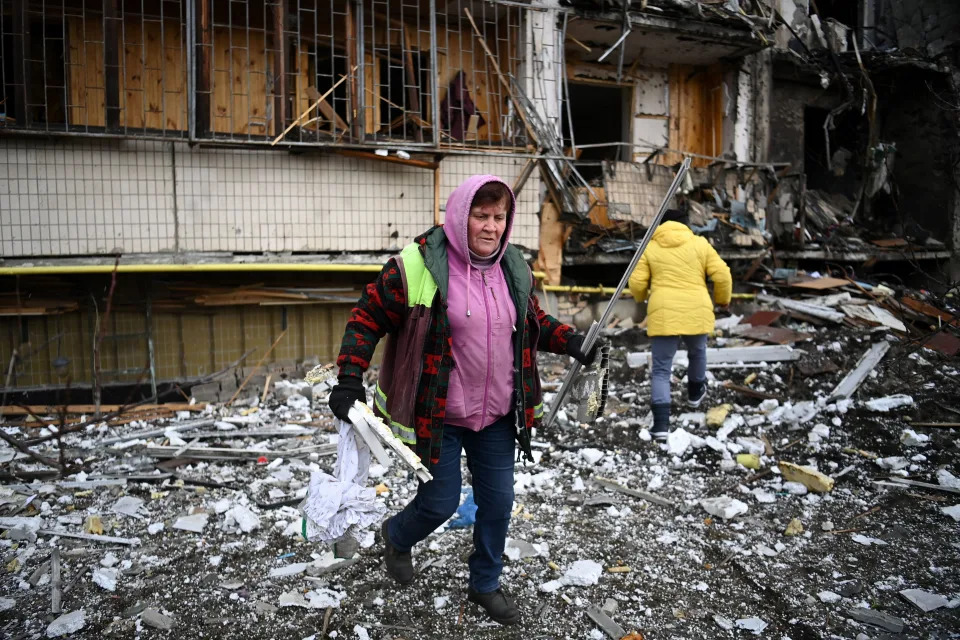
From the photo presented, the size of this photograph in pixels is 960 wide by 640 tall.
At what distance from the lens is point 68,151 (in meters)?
6.41

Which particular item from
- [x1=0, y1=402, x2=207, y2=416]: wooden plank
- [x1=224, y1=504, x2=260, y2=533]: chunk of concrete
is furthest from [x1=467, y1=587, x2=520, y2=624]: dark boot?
[x1=0, y1=402, x2=207, y2=416]: wooden plank

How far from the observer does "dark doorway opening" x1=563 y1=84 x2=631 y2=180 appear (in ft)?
36.9

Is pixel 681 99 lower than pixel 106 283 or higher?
higher

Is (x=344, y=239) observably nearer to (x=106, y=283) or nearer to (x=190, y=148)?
(x=190, y=148)

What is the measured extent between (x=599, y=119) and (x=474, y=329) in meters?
13.2

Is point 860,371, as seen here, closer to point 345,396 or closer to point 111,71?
point 345,396

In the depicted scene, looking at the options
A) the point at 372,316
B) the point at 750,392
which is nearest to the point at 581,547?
the point at 372,316

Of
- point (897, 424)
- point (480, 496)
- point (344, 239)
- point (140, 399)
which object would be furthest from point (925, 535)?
point (140, 399)

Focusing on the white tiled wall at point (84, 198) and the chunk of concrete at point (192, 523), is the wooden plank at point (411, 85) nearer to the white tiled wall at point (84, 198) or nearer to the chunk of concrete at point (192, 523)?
the white tiled wall at point (84, 198)

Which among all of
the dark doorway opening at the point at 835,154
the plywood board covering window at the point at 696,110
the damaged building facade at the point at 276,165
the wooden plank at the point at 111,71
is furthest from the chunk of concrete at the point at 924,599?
the dark doorway opening at the point at 835,154

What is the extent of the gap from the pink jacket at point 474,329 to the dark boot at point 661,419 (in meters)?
2.93

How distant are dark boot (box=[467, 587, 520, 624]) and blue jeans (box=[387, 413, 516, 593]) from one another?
7.5 inches

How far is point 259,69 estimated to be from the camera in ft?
25.6

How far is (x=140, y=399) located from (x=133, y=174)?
2.31 m
